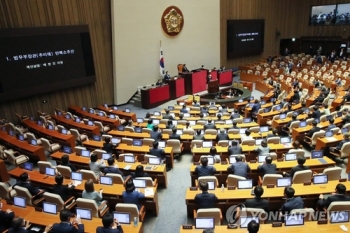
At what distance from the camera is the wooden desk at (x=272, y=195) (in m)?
5.82

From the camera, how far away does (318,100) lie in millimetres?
13750


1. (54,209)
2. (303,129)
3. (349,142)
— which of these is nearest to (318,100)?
(303,129)

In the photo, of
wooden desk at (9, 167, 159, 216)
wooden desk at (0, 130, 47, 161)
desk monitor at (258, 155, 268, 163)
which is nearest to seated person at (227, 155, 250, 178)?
desk monitor at (258, 155, 268, 163)

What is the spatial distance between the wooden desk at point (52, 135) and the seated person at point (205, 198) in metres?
5.99

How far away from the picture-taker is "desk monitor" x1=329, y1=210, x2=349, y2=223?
15.6 ft

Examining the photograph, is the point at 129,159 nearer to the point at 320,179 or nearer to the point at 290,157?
the point at 290,157

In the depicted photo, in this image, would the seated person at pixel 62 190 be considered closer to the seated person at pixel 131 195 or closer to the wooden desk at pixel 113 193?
the wooden desk at pixel 113 193

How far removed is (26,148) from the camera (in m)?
9.14

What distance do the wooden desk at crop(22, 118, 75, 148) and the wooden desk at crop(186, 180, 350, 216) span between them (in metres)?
5.59

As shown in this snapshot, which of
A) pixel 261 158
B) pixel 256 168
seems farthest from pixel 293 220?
pixel 261 158

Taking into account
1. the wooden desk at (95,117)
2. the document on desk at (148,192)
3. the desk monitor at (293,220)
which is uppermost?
the desk monitor at (293,220)

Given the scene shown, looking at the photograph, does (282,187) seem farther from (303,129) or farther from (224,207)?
(303,129)

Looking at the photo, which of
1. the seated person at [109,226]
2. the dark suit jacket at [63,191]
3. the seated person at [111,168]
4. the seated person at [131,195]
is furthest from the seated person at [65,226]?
the seated person at [111,168]

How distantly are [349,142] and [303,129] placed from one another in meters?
1.92
